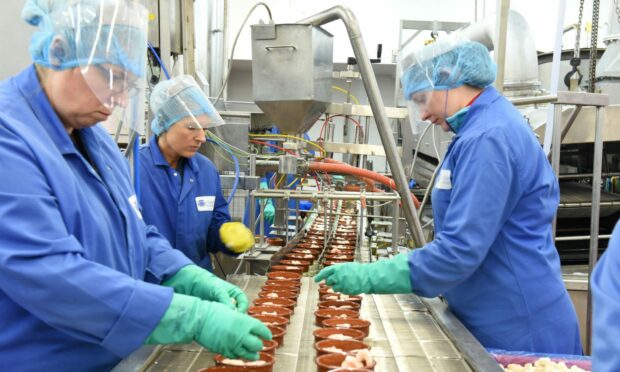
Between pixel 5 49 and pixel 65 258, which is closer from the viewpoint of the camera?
pixel 65 258

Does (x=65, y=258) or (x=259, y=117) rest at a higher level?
(x=259, y=117)

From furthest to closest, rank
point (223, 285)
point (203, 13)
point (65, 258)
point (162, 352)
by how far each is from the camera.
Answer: point (203, 13), point (223, 285), point (162, 352), point (65, 258)

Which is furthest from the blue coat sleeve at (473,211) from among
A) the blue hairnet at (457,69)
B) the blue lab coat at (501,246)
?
the blue hairnet at (457,69)

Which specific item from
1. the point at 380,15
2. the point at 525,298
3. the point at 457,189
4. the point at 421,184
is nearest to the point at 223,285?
the point at 457,189

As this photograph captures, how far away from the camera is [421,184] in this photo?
209 inches

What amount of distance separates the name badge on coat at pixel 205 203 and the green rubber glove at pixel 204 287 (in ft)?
2.44

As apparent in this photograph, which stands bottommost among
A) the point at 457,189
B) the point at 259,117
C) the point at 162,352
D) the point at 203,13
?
the point at 162,352

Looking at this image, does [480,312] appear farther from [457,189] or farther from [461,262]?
[457,189]

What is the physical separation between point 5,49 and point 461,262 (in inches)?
57.4

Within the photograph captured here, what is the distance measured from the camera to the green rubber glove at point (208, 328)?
1025 millimetres

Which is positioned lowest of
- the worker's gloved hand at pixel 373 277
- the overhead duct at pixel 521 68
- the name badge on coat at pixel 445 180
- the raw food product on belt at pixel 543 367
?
the raw food product on belt at pixel 543 367

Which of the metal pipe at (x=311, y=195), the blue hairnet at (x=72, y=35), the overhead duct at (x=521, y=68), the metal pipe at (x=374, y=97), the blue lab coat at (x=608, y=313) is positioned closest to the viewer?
the blue lab coat at (x=608, y=313)

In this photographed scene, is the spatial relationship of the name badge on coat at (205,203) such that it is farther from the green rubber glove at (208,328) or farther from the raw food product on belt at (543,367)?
the raw food product on belt at (543,367)

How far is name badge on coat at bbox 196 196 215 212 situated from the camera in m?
2.18
